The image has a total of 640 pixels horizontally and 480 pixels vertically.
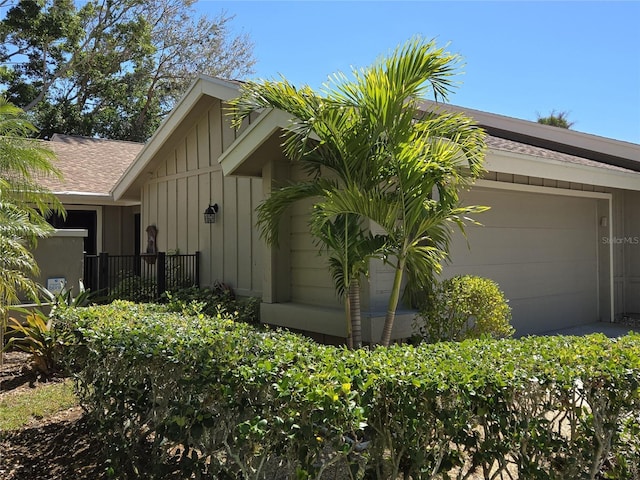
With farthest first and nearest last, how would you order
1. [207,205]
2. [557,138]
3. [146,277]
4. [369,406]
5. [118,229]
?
[118,229]
[557,138]
[146,277]
[207,205]
[369,406]

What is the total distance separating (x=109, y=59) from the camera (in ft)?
83.5

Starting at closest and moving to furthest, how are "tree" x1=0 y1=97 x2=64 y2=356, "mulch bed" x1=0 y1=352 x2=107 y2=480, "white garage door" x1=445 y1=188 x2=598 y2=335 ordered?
"mulch bed" x1=0 y1=352 x2=107 y2=480 < "tree" x1=0 y1=97 x2=64 y2=356 < "white garage door" x1=445 y1=188 x2=598 y2=335

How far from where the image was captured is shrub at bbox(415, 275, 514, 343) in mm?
5930

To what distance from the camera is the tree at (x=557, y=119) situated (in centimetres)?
2517

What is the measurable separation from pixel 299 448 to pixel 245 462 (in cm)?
39

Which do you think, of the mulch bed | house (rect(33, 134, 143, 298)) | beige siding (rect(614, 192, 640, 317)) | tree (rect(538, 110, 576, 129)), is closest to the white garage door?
beige siding (rect(614, 192, 640, 317))

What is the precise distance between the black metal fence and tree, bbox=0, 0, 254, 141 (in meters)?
14.4

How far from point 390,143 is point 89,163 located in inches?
473

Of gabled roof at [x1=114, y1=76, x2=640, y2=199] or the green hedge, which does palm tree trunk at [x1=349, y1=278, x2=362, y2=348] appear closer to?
the green hedge

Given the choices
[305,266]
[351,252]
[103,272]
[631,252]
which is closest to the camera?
[351,252]

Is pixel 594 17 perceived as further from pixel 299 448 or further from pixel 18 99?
pixel 18 99

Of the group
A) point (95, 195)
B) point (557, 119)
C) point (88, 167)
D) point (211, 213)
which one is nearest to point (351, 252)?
point (211, 213)

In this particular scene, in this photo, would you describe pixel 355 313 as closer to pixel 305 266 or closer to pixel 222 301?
pixel 305 266

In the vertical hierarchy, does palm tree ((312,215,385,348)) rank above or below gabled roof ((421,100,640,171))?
below
